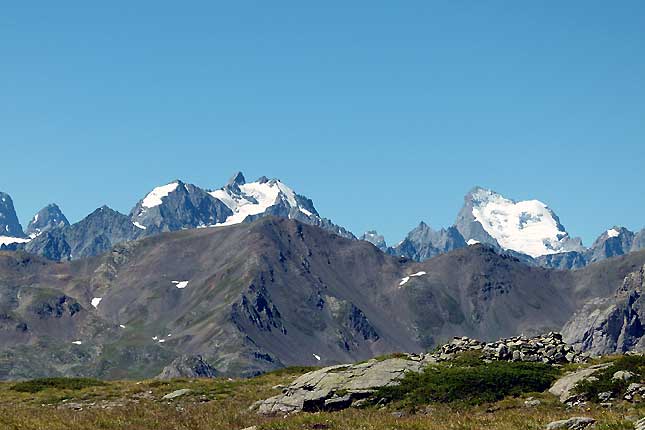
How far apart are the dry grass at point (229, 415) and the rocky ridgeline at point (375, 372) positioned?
2.38 metres

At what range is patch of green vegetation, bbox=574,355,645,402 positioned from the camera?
145 feet

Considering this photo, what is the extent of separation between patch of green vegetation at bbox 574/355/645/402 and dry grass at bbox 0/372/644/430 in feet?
5.15

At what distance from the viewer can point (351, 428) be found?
35156 millimetres

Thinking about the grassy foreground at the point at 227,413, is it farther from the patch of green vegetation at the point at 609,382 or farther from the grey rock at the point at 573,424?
the patch of green vegetation at the point at 609,382

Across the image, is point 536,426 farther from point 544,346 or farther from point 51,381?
point 51,381

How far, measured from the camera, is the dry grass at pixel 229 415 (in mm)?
35625

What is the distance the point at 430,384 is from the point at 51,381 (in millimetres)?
33189

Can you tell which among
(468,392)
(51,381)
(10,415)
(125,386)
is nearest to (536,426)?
(468,392)

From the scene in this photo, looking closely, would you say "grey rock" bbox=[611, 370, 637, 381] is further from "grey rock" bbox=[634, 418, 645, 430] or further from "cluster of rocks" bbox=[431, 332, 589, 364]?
"grey rock" bbox=[634, 418, 645, 430]

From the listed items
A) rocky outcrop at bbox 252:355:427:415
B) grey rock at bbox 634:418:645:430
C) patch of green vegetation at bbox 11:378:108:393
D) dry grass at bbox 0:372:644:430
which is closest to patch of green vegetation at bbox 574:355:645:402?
dry grass at bbox 0:372:644:430

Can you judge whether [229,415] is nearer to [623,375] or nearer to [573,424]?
[573,424]

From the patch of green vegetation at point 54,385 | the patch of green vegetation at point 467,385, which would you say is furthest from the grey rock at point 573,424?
the patch of green vegetation at point 54,385

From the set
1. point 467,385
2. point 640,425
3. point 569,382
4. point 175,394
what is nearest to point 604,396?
point 569,382

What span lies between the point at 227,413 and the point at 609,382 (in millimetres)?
18112
